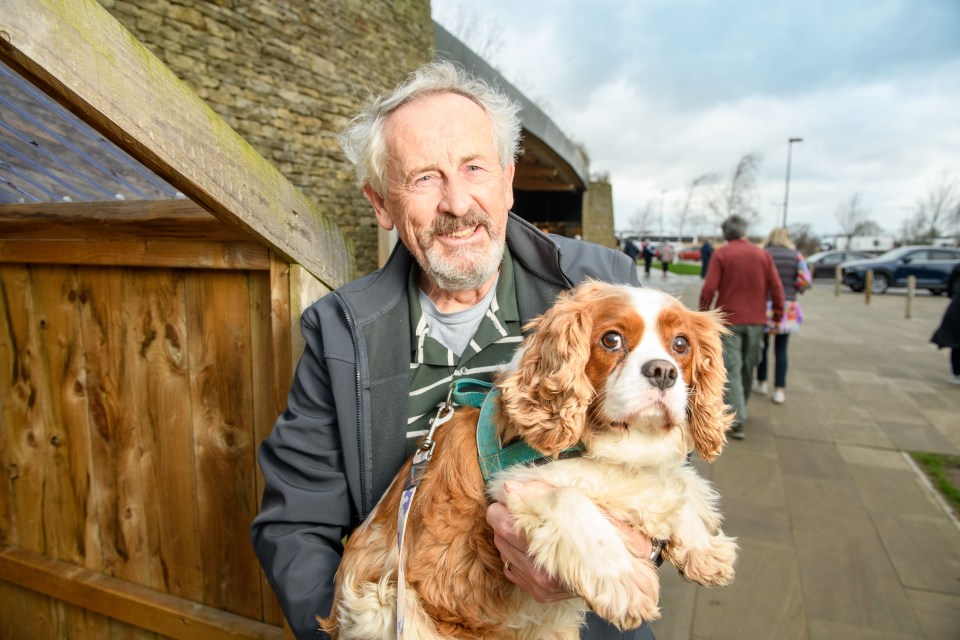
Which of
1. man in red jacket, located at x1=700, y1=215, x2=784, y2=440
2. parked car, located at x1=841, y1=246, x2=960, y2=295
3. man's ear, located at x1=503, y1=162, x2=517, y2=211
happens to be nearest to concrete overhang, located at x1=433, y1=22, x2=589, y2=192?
man in red jacket, located at x1=700, y1=215, x2=784, y2=440

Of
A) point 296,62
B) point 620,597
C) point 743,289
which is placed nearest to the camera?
point 620,597

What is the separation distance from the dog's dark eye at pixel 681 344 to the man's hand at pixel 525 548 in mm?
515

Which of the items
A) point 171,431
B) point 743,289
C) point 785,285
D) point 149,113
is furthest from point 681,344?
point 785,285

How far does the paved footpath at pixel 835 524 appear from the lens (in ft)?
11.2

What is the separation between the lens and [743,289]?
255 inches

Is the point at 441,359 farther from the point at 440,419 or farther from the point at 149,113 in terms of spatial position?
the point at 149,113

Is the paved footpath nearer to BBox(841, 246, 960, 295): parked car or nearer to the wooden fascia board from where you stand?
the wooden fascia board

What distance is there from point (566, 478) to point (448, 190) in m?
1.01

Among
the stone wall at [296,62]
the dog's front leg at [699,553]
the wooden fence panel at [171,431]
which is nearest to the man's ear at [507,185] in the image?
the dog's front leg at [699,553]

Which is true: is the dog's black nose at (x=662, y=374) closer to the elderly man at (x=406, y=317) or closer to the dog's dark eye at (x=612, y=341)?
A: the dog's dark eye at (x=612, y=341)

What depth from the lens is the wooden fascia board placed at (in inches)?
51.1

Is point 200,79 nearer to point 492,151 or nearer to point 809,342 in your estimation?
point 492,151

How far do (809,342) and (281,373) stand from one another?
1323cm

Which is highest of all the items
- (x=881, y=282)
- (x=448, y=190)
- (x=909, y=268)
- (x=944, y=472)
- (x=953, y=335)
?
(x=909, y=268)
